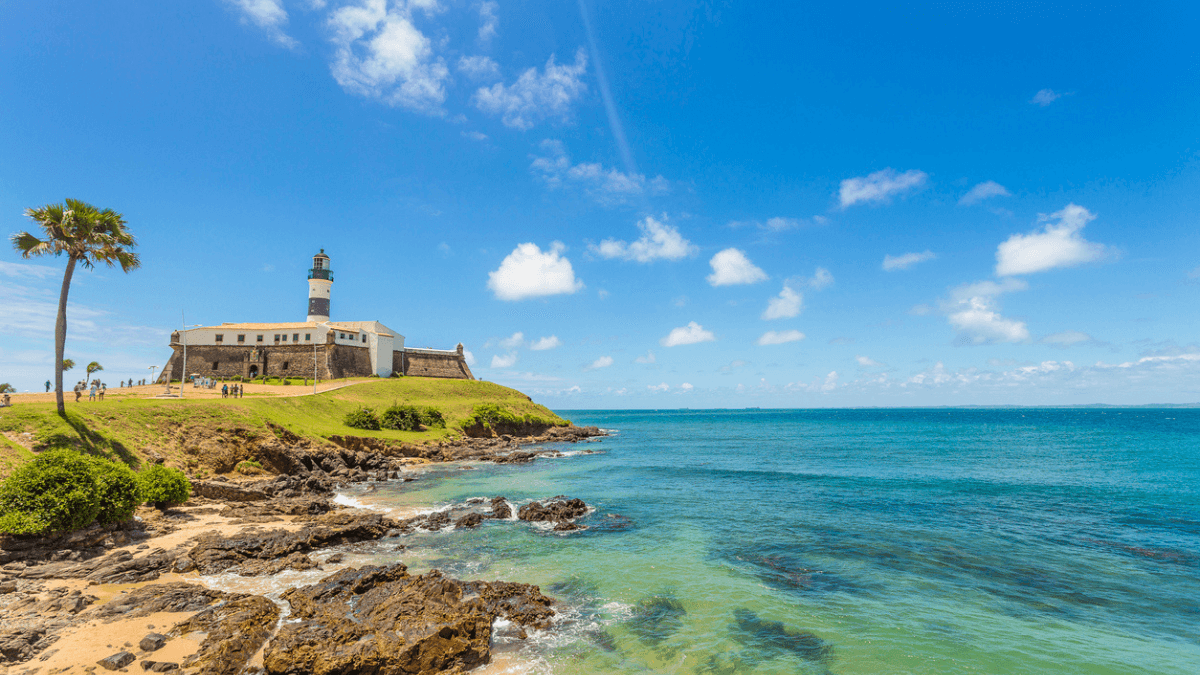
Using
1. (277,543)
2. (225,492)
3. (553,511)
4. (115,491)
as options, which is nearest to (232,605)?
(277,543)

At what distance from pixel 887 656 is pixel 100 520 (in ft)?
94.1

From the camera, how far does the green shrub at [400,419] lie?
64125mm

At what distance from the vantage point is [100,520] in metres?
20.6

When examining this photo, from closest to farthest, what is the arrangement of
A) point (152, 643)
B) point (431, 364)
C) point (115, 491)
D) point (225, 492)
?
point (152, 643)
point (115, 491)
point (225, 492)
point (431, 364)

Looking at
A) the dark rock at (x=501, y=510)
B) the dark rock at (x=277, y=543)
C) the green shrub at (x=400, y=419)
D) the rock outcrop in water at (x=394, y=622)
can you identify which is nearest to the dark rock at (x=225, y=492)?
the dark rock at (x=277, y=543)

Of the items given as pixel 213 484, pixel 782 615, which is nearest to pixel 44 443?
pixel 213 484

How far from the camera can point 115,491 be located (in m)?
21.1

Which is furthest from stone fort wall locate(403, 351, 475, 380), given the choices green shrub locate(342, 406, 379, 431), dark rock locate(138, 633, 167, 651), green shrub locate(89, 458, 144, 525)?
dark rock locate(138, 633, 167, 651)

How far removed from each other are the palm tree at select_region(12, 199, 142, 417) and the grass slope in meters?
2.06

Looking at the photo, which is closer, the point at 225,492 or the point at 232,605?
the point at 232,605

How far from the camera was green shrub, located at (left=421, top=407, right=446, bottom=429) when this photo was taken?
69.9 m

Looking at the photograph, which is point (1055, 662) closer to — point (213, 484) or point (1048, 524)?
point (1048, 524)

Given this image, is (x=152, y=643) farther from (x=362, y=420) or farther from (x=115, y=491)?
(x=362, y=420)

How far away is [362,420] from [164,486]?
34.5m
